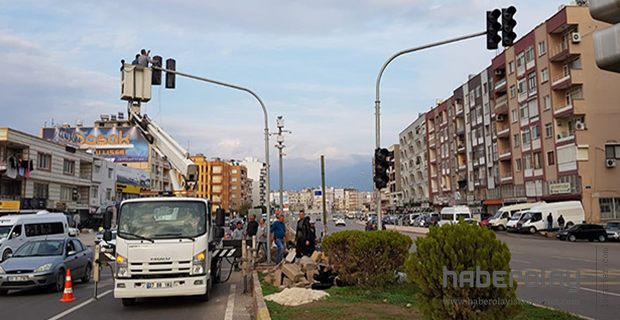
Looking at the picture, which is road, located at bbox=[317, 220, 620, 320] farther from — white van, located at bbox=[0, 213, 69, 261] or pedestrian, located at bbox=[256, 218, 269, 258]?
white van, located at bbox=[0, 213, 69, 261]

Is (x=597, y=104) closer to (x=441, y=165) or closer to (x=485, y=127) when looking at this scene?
(x=485, y=127)

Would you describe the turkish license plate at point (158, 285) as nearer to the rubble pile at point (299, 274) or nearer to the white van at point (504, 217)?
the rubble pile at point (299, 274)

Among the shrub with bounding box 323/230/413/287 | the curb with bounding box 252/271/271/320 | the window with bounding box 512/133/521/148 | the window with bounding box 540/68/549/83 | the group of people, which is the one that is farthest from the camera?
the window with bounding box 512/133/521/148

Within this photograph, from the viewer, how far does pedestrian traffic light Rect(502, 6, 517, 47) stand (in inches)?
544

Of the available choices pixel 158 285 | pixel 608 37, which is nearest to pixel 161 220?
pixel 158 285

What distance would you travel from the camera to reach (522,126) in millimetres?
57125

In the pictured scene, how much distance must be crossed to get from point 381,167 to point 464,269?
433 inches

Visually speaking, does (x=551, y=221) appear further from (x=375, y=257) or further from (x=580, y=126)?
(x=375, y=257)

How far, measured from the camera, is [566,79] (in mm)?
48188

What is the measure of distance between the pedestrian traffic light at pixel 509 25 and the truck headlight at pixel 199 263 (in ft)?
29.9

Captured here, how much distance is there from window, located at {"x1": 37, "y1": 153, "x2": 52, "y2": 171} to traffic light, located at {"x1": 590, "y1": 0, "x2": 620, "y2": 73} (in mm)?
49709

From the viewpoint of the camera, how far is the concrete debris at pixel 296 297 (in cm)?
998

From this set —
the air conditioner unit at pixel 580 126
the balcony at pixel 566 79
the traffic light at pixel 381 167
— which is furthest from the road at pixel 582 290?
the balcony at pixel 566 79

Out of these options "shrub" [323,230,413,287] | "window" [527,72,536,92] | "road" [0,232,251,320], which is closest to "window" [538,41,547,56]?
"window" [527,72,536,92]
